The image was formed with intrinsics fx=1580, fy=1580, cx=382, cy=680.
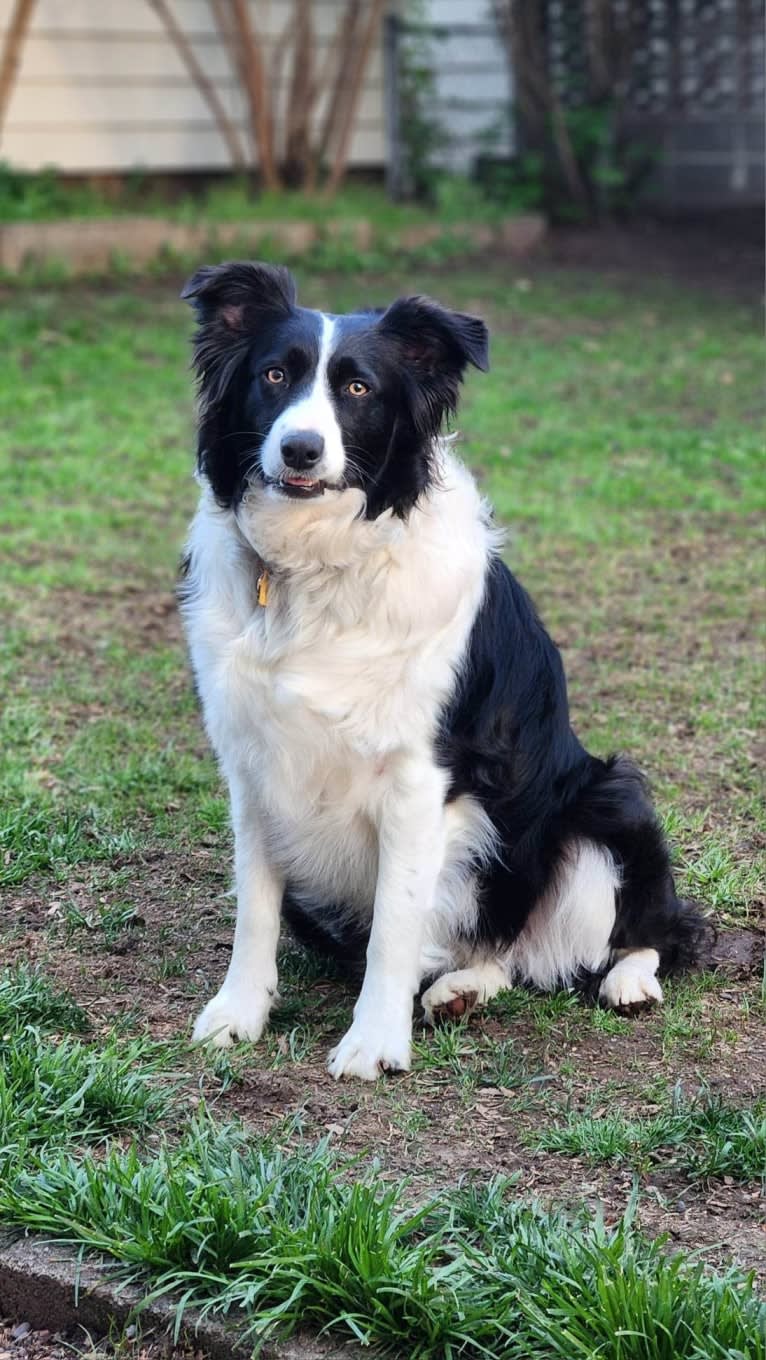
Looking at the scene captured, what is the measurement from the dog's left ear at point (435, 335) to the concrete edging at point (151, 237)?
907 cm

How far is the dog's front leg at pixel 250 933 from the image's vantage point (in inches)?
136

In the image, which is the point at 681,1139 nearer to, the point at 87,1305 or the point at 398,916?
the point at 398,916

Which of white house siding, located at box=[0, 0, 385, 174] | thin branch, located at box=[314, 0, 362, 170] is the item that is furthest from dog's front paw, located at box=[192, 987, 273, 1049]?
thin branch, located at box=[314, 0, 362, 170]

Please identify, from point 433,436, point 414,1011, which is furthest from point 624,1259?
point 433,436

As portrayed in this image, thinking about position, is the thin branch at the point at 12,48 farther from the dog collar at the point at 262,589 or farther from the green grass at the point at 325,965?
the dog collar at the point at 262,589

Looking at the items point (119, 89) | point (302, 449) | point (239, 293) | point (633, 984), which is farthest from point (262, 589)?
point (119, 89)

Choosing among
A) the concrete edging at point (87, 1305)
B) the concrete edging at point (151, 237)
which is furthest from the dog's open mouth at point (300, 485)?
the concrete edging at point (151, 237)

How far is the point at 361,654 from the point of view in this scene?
3.32 meters

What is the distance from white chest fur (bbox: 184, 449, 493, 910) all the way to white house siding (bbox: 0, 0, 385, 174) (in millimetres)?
10680

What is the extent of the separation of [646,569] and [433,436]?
3.74 meters

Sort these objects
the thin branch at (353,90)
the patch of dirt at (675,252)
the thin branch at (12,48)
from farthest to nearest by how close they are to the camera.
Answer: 1. the thin branch at (353,90)
2. the patch of dirt at (675,252)
3. the thin branch at (12,48)

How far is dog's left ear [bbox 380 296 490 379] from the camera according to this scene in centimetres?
333

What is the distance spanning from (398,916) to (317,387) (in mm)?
1130

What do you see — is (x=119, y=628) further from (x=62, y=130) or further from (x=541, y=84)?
(x=541, y=84)
